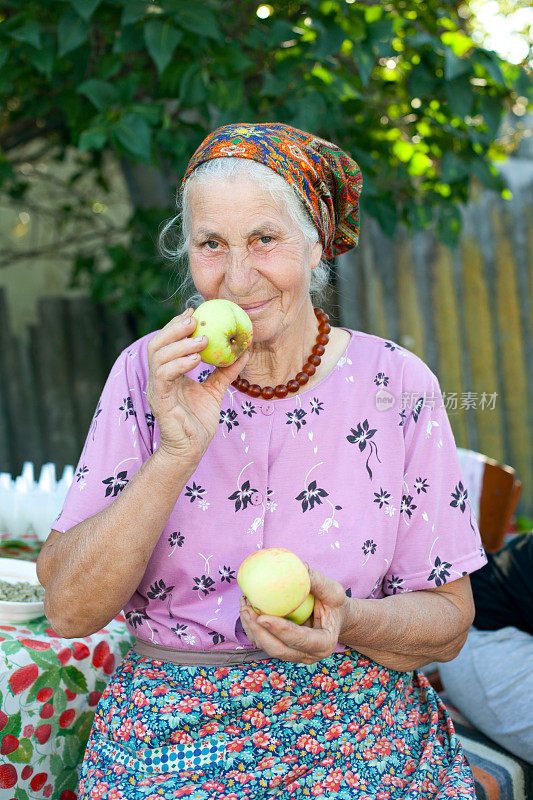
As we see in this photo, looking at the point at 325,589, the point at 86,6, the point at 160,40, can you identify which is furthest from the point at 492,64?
the point at 325,589

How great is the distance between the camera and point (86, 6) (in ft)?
8.50

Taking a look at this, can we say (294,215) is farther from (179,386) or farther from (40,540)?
(40,540)

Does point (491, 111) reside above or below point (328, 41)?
below

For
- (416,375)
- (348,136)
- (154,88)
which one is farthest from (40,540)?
(348,136)

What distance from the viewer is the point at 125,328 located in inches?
233

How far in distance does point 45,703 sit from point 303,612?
79cm

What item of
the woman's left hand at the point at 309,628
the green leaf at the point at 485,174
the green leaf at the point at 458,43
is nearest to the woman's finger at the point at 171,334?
the woman's left hand at the point at 309,628

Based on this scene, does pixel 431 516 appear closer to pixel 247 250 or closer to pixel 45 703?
pixel 247 250

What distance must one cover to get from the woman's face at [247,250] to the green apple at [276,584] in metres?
0.57

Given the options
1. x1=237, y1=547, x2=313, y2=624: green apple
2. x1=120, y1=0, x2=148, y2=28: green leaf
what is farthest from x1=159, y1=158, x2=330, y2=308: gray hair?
x1=120, y1=0, x2=148, y2=28: green leaf

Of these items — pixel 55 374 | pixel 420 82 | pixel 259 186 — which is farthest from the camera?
pixel 55 374

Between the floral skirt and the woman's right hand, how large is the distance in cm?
53

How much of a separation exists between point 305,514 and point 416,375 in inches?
18.6

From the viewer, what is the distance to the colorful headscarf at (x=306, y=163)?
174 centimetres
